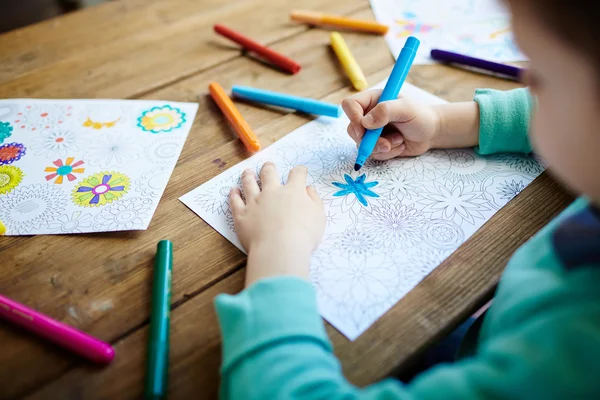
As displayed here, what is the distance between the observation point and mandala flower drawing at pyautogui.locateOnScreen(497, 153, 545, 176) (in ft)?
2.12

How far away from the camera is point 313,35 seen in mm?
908

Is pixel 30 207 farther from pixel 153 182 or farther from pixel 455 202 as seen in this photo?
pixel 455 202

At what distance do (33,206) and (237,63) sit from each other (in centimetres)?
40

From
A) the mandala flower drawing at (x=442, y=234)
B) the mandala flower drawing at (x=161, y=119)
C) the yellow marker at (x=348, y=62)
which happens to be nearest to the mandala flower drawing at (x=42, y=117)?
the mandala flower drawing at (x=161, y=119)

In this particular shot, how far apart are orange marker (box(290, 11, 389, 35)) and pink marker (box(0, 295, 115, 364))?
0.68m

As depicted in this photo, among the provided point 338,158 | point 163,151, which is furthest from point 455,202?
point 163,151

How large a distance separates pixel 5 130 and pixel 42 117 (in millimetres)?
53

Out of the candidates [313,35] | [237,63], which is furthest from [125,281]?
[313,35]

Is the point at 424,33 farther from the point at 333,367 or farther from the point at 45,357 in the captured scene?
the point at 45,357

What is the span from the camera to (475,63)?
0.80m

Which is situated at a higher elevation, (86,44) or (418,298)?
(86,44)

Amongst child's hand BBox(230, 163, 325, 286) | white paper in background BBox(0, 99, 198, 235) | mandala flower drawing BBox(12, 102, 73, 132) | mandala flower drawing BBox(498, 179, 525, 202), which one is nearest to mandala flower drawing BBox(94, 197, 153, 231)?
white paper in background BBox(0, 99, 198, 235)

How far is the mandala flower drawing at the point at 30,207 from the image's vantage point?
594 millimetres

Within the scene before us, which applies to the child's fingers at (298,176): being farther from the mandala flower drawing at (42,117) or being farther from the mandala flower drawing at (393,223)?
the mandala flower drawing at (42,117)
